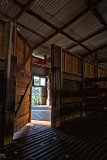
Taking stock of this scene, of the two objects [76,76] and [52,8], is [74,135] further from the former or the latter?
[52,8]

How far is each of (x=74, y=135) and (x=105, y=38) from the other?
299 inches

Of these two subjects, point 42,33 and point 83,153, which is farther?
point 42,33

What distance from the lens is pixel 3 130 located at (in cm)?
265

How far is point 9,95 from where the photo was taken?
2.80 m

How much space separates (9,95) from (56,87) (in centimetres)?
196

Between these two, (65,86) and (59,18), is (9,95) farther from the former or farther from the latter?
(59,18)

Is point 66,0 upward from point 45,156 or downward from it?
upward

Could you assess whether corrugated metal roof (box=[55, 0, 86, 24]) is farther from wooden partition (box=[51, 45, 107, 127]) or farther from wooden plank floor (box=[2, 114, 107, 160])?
wooden plank floor (box=[2, 114, 107, 160])

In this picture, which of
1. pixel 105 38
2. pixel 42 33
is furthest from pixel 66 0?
pixel 105 38

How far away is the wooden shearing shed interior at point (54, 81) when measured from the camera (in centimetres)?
256

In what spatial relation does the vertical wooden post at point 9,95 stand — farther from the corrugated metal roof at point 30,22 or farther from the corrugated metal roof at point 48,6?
the corrugated metal roof at point 30,22

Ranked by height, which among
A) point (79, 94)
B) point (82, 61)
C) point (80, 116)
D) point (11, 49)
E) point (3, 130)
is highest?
point (82, 61)

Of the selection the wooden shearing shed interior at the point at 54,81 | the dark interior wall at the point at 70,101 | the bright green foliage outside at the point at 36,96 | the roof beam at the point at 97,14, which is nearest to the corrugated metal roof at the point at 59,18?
the wooden shearing shed interior at the point at 54,81

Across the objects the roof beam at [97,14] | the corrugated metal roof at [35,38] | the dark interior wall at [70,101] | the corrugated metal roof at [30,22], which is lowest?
the dark interior wall at [70,101]
